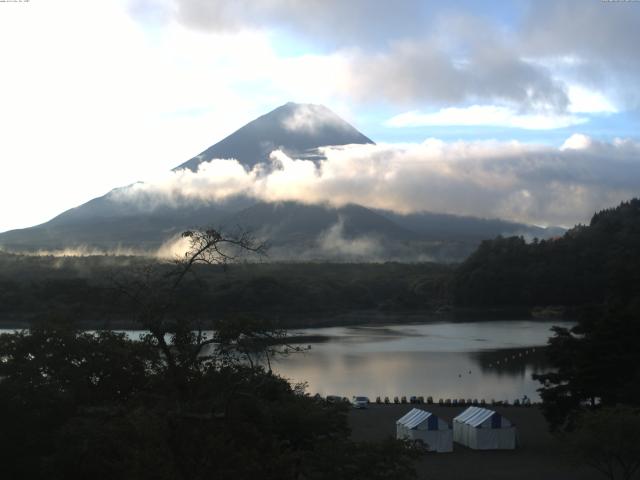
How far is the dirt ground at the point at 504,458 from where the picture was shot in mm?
10906

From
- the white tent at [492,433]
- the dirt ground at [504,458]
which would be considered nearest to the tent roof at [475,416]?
the white tent at [492,433]

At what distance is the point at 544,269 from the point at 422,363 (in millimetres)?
34690

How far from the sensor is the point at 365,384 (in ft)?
74.5

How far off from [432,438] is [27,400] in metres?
7.03

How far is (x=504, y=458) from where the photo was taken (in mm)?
12133

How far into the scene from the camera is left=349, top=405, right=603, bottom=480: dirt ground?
10906mm

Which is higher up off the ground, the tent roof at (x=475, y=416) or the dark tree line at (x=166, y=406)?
the dark tree line at (x=166, y=406)

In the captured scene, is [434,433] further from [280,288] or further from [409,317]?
[280,288]

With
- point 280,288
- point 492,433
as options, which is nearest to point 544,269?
point 280,288

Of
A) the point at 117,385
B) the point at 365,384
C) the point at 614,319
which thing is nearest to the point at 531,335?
the point at 365,384

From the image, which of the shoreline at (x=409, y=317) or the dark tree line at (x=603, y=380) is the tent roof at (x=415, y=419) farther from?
the shoreline at (x=409, y=317)

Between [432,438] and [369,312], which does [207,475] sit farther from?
[369,312]

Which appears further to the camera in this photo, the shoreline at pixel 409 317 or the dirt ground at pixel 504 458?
the shoreline at pixel 409 317

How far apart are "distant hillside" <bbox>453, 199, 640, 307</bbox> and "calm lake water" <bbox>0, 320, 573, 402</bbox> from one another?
18074 mm
